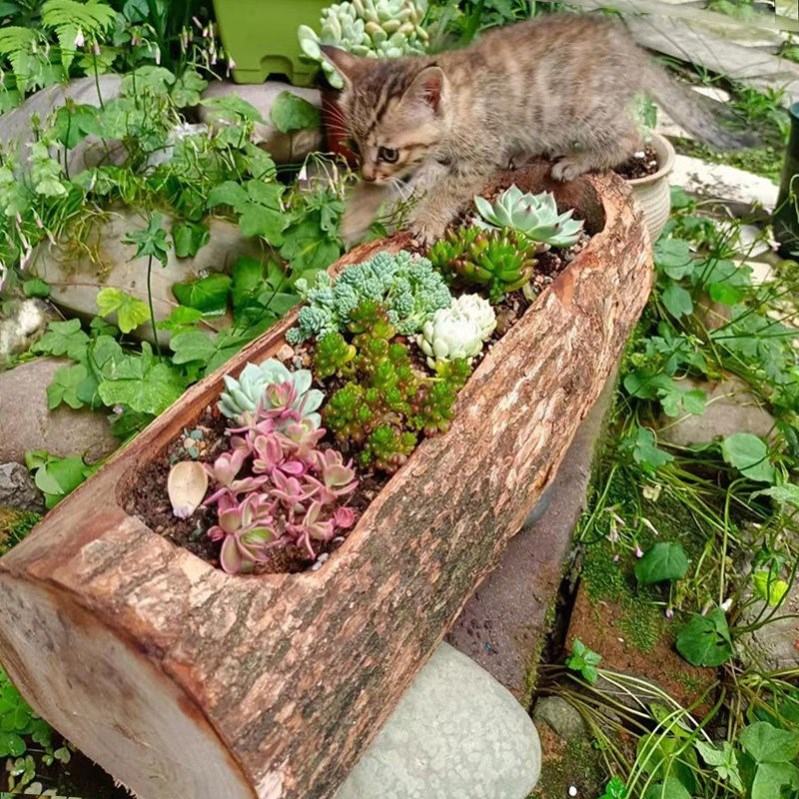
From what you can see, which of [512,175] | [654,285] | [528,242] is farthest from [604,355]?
[654,285]

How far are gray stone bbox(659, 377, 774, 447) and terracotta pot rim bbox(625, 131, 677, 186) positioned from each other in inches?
34.1

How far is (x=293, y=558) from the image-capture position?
1.69m

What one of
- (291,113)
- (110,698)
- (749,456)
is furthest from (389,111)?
(110,698)

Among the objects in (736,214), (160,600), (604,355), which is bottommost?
(736,214)

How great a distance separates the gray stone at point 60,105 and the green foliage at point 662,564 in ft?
8.74

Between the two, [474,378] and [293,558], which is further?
[474,378]

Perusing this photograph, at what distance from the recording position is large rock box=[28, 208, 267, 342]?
3064 mm

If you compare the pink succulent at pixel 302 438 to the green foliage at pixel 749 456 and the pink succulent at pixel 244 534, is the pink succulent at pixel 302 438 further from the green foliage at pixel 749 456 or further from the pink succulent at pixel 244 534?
the green foliage at pixel 749 456

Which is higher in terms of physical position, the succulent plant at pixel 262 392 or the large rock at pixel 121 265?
the succulent plant at pixel 262 392

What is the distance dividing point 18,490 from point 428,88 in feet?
6.15

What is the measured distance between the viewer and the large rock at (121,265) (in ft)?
10.1

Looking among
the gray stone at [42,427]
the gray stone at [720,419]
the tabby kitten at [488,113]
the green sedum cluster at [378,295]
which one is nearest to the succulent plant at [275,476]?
the green sedum cluster at [378,295]

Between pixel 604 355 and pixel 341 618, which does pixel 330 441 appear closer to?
pixel 341 618

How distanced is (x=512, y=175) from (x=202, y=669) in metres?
2.15
